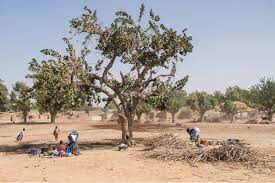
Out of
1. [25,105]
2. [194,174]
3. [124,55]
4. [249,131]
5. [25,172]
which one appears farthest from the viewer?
[25,105]

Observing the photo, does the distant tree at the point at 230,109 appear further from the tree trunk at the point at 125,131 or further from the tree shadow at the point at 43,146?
the tree trunk at the point at 125,131

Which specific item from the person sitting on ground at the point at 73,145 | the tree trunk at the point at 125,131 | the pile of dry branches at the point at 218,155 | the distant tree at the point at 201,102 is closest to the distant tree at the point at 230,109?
the distant tree at the point at 201,102

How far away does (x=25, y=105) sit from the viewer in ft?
201

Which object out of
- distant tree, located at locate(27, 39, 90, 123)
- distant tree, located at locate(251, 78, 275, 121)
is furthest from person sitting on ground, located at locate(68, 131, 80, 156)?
distant tree, located at locate(251, 78, 275, 121)

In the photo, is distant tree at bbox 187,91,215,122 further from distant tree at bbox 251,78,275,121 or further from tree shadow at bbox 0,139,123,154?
tree shadow at bbox 0,139,123,154

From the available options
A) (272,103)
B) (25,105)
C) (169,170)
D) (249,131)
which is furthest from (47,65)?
(272,103)

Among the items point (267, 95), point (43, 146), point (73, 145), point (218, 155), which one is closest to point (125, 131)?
point (73, 145)

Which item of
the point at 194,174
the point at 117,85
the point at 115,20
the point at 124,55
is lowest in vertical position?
the point at 194,174

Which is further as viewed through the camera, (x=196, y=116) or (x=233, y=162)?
(x=196, y=116)

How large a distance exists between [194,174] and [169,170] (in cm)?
127

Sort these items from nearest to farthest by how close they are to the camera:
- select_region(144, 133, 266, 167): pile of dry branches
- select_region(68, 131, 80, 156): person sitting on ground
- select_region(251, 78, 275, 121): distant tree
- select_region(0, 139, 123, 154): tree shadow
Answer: select_region(144, 133, 266, 167): pile of dry branches → select_region(68, 131, 80, 156): person sitting on ground → select_region(0, 139, 123, 154): tree shadow → select_region(251, 78, 275, 121): distant tree

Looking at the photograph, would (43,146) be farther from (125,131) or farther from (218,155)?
(218,155)

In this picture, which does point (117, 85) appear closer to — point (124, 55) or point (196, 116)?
point (124, 55)

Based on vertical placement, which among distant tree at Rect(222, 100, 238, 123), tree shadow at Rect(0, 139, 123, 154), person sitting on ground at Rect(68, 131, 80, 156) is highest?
distant tree at Rect(222, 100, 238, 123)
